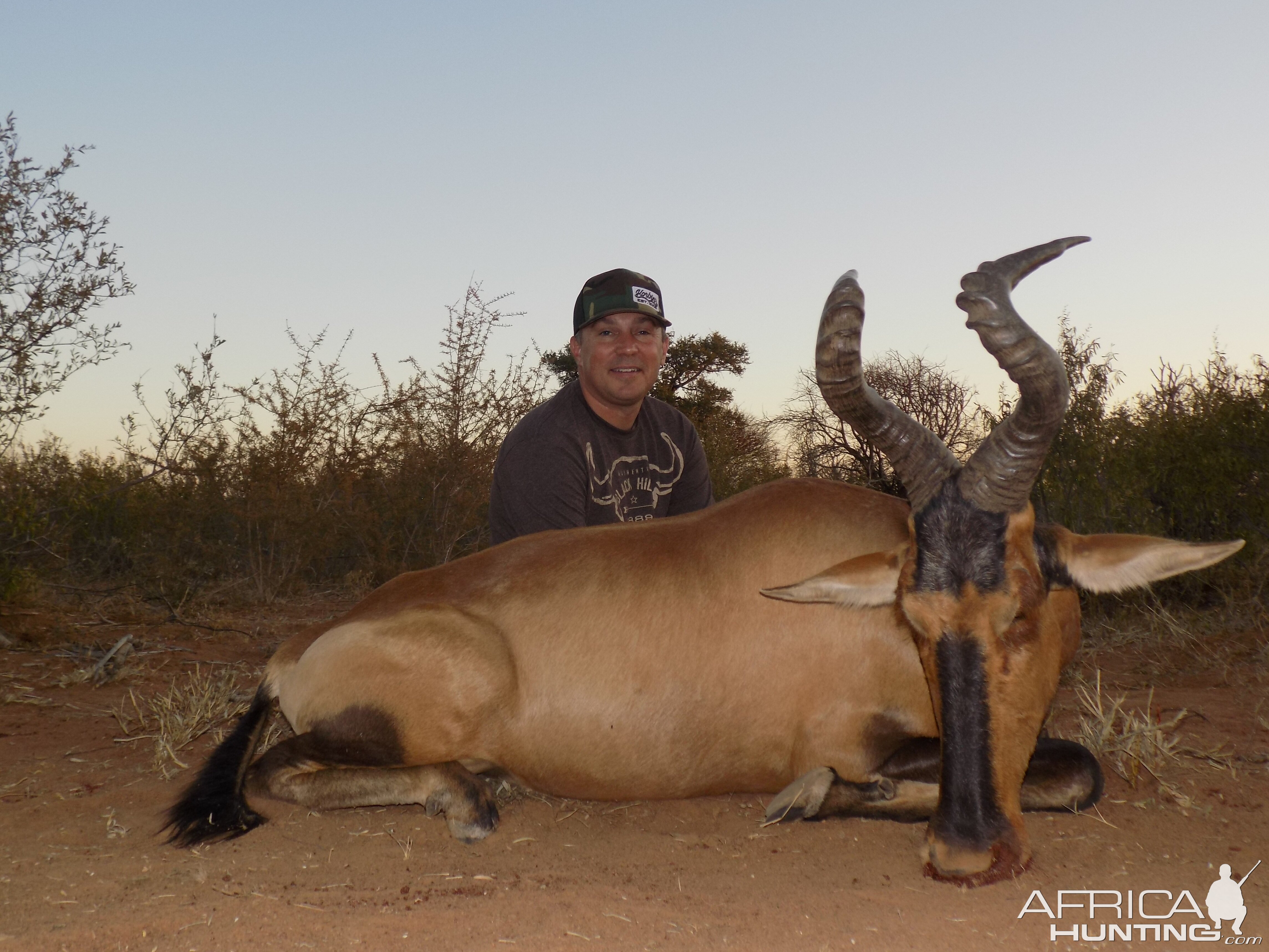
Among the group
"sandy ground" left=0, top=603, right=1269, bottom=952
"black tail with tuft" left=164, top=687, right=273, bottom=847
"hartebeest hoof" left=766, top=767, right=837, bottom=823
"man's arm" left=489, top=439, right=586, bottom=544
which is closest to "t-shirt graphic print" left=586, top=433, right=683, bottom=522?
"man's arm" left=489, top=439, right=586, bottom=544

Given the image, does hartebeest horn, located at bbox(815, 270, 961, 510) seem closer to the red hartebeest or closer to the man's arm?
the red hartebeest

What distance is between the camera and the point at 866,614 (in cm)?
422

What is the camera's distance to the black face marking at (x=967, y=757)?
328 cm

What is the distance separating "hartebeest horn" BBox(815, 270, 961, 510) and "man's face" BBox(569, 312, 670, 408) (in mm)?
2673

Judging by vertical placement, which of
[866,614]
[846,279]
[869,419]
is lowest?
[866,614]

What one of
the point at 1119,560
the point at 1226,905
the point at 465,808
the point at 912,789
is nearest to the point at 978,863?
the point at 1226,905

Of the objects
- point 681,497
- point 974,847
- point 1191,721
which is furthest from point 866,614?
point 681,497

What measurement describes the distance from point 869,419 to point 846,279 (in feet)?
1.76

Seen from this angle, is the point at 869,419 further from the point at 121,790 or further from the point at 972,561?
the point at 121,790

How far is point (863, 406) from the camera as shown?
12.4ft

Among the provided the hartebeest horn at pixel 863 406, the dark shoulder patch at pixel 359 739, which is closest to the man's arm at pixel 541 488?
the dark shoulder patch at pixel 359 739

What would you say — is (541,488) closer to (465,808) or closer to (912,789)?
(465,808)

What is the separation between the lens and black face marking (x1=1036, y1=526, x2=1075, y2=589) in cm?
355

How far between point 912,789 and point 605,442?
3078 mm
